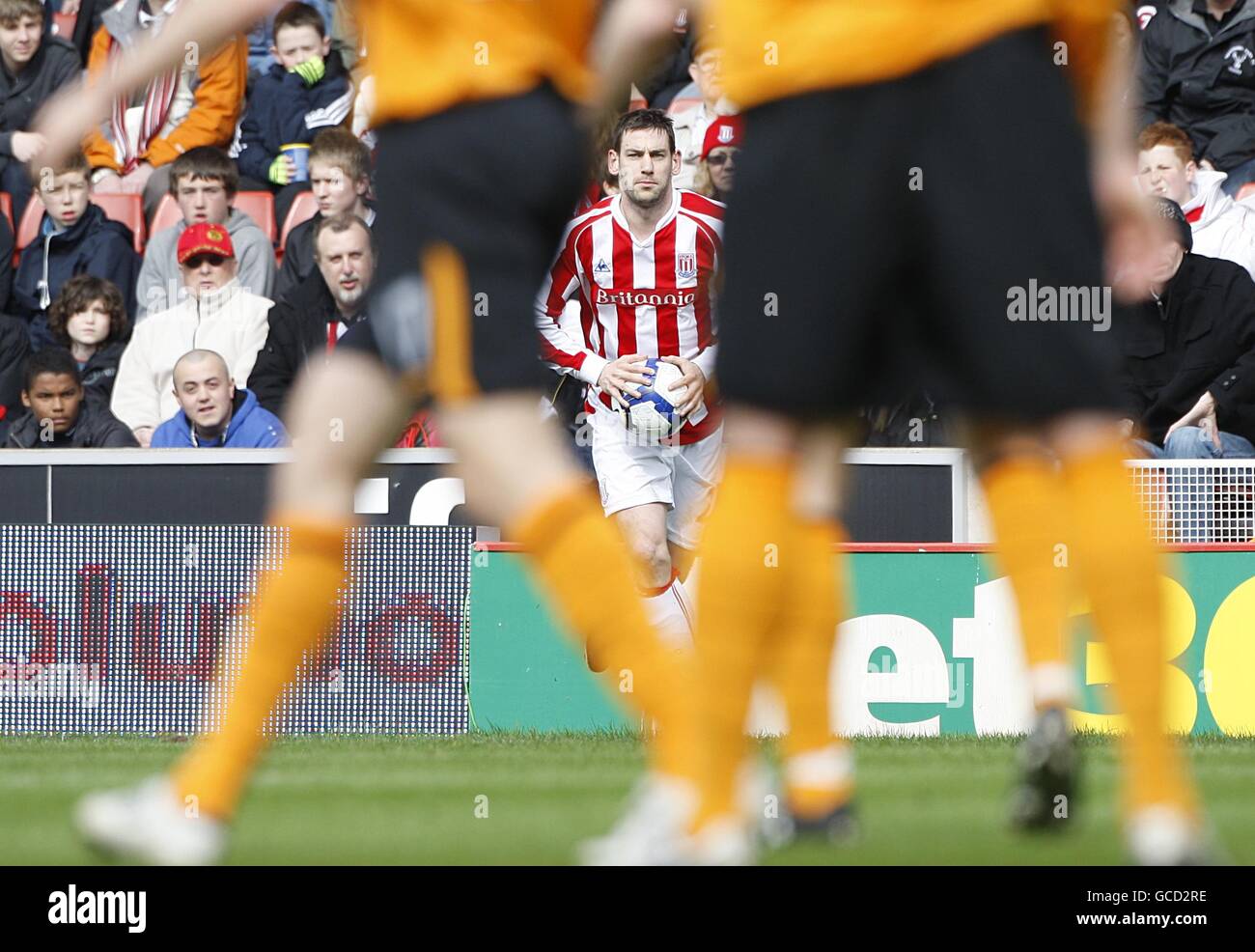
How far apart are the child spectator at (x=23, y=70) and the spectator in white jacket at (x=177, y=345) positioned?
2444mm

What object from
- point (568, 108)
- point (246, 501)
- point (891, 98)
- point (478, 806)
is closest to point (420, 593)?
point (246, 501)

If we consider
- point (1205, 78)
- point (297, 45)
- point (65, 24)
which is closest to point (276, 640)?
point (1205, 78)

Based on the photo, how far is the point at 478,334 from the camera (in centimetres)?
365

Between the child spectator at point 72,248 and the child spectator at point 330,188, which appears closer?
the child spectator at point 330,188

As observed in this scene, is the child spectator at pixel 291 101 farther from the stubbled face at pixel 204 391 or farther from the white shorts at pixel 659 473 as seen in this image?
the white shorts at pixel 659 473

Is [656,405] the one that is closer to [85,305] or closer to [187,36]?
[187,36]

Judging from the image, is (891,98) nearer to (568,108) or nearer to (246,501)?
(568,108)

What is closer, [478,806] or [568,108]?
[568,108]

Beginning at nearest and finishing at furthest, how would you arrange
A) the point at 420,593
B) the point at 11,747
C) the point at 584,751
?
the point at 584,751 < the point at 11,747 < the point at 420,593

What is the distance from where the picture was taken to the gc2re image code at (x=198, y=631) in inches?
309

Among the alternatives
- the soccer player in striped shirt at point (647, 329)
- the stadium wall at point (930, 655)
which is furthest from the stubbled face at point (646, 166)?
the stadium wall at point (930, 655)

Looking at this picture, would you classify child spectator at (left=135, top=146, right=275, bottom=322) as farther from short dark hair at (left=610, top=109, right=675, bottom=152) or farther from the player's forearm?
the player's forearm

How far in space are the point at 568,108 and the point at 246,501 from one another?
510cm

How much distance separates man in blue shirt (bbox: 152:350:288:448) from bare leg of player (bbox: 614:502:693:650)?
240 centimetres
